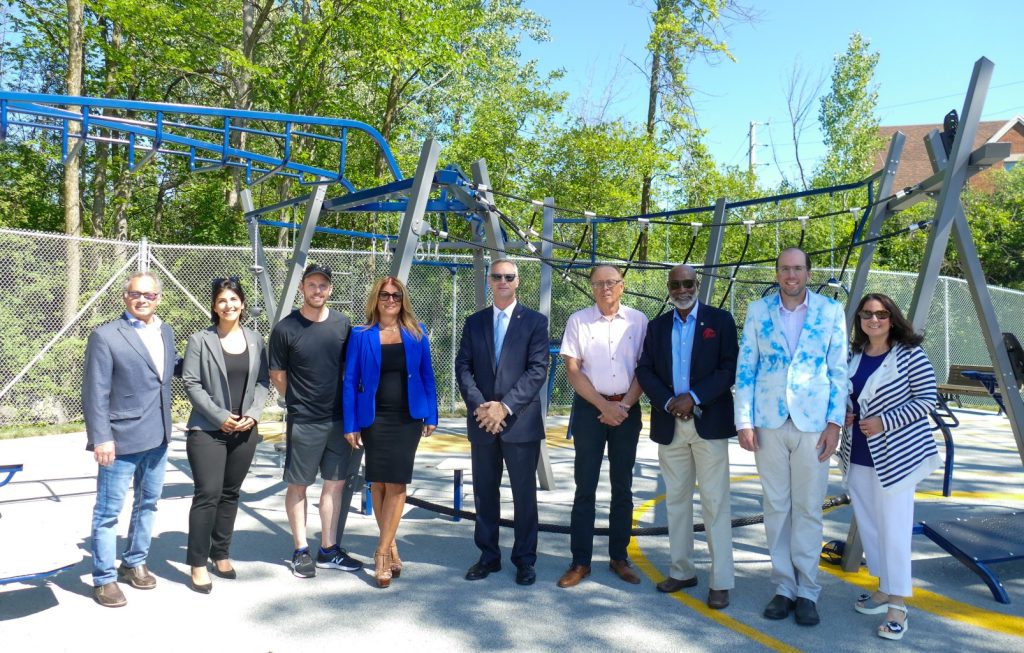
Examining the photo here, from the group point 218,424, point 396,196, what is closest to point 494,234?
point 396,196

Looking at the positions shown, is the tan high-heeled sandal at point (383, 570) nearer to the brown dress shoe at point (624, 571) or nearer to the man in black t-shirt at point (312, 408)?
the man in black t-shirt at point (312, 408)

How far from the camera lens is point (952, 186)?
4.40 meters

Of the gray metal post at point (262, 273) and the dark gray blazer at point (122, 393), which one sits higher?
the gray metal post at point (262, 273)

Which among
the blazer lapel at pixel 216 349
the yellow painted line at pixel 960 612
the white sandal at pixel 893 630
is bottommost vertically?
the yellow painted line at pixel 960 612

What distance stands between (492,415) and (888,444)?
6.71ft

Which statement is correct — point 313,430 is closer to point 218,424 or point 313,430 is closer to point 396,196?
point 218,424

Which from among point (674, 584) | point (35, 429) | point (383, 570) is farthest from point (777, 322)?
point (35, 429)

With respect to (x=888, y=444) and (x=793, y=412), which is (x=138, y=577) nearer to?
(x=793, y=412)

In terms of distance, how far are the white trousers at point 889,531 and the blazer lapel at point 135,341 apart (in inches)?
146

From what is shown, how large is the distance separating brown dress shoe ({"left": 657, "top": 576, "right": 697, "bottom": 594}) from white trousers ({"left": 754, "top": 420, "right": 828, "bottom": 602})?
478 mm

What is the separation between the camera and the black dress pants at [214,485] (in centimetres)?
411

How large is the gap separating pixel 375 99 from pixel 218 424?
53.4 feet

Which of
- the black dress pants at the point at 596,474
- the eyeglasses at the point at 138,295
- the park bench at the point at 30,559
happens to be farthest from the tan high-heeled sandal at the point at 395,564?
the eyeglasses at the point at 138,295

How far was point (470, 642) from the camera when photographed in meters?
3.46
